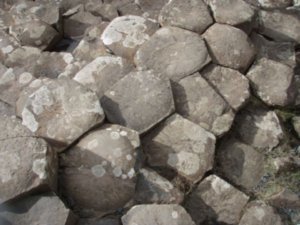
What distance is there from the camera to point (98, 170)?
3.03 meters

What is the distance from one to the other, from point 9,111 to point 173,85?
4.34 feet

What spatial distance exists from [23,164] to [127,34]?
5.47 ft

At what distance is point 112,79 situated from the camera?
3.68 m

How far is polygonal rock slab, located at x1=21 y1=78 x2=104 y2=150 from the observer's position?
3160 millimetres

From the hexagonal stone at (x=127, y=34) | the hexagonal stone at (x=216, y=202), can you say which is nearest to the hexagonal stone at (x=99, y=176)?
the hexagonal stone at (x=216, y=202)

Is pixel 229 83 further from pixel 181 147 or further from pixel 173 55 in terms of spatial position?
pixel 181 147

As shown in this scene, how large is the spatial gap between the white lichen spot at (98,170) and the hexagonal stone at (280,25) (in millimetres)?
2361

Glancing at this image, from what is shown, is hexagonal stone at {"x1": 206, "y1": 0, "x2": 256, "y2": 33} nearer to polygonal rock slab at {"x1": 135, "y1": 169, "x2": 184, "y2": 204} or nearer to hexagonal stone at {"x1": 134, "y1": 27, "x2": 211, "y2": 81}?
hexagonal stone at {"x1": 134, "y1": 27, "x2": 211, "y2": 81}

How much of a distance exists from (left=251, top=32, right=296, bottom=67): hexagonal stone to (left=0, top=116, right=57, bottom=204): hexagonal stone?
2283 millimetres

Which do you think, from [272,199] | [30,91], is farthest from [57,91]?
[272,199]

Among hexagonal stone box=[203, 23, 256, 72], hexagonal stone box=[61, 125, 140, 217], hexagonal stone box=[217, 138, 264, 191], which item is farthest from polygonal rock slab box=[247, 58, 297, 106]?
hexagonal stone box=[61, 125, 140, 217]

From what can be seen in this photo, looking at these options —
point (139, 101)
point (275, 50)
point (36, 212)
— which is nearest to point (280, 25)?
point (275, 50)

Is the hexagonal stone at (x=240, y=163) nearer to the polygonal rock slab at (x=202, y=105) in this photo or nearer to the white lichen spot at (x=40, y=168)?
the polygonal rock slab at (x=202, y=105)

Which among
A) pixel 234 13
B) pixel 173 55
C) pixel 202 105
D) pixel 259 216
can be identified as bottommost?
pixel 259 216
